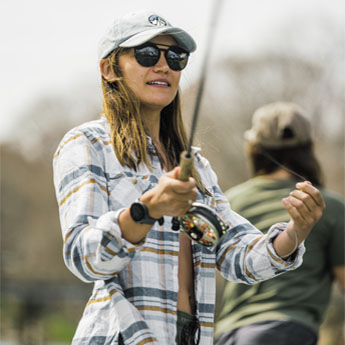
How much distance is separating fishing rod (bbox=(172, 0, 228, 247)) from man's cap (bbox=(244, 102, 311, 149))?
6.26 feet

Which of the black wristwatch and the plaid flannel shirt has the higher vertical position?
the black wristwatch

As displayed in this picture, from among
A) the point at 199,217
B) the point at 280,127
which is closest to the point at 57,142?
the point at 280,127

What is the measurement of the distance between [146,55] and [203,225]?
2.16 feet

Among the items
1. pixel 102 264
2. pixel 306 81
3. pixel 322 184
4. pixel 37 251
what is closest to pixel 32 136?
pixel 37 251

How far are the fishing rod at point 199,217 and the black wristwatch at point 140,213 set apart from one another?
0.12 meters

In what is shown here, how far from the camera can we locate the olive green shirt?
3793mm

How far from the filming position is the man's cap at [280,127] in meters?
4.09

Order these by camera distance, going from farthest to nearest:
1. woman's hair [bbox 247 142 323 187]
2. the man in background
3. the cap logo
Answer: woman's hair [bbox 247 142 323 187], the man in background, the cap logo

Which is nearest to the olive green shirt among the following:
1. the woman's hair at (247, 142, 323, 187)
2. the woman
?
the woman's hair at (247, 142, 323, 187)

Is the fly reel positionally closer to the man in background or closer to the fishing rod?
the fishing rod

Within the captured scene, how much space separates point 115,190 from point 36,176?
28.1 metres

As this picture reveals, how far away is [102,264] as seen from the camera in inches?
82.0

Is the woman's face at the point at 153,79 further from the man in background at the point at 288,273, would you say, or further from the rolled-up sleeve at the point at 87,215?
the man in background at the point at 288,273

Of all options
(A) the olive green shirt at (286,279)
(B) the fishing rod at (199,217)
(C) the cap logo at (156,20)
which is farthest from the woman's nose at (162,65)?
(A) the olive green shirt at (286,279)
